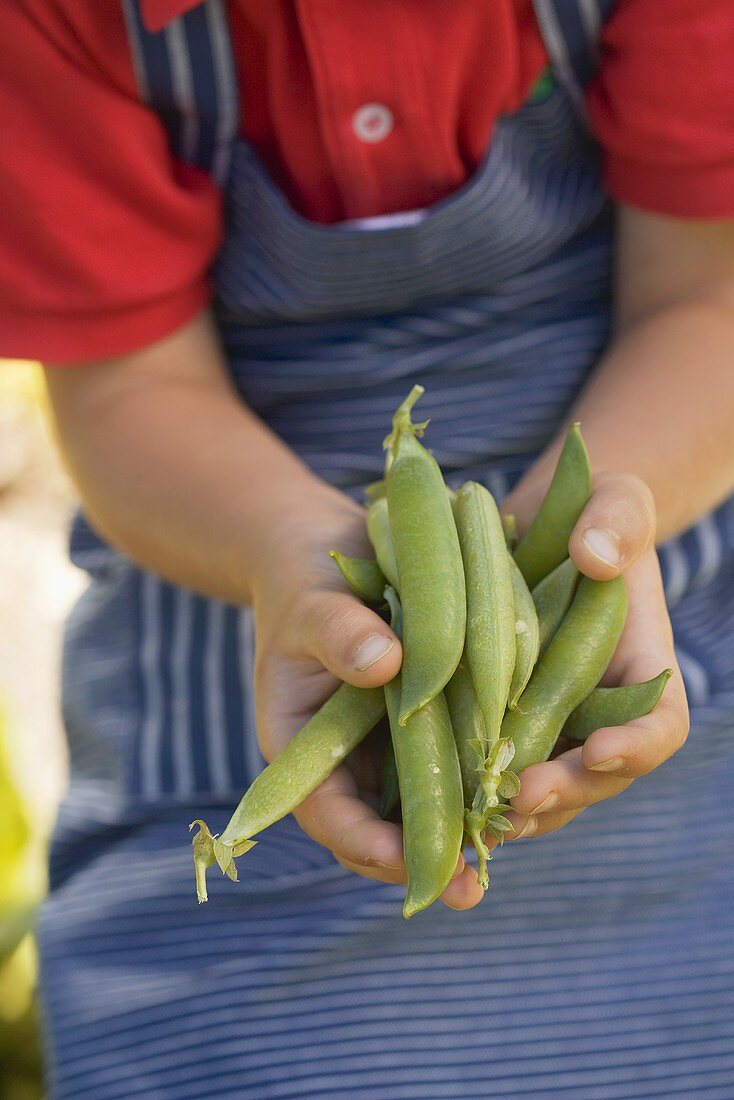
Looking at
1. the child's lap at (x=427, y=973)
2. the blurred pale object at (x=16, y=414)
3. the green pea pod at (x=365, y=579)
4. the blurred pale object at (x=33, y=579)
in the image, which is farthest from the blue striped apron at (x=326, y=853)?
the blurred pale object at (x=16, y=414)

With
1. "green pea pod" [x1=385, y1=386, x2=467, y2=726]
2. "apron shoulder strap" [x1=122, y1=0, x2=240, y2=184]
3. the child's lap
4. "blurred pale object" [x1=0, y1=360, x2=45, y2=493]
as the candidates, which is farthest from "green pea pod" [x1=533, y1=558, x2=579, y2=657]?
"blurred pale object" [x1=0, y1=360, x2=45, y2=493]

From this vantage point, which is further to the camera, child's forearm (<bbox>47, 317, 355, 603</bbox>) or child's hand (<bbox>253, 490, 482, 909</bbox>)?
child's forearm (<bbox>47, 317, 355, 603</bbox>)

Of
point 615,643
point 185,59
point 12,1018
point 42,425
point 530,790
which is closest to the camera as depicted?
point 530,790

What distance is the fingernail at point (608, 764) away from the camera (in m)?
0.88

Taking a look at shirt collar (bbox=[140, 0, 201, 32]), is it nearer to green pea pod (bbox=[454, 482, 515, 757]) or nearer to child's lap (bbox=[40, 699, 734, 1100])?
green pea pod (bbox=[454, 482, 515, 757])

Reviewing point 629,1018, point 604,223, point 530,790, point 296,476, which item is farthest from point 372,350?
point 629,1018

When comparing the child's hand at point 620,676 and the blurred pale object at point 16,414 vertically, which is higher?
the child's hand at point 620,676

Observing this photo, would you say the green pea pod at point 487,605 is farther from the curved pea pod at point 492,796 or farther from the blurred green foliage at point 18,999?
the blurred green foliage at point 18,999

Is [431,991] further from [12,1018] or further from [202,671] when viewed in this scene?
[12,1018]

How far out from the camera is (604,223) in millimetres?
1480

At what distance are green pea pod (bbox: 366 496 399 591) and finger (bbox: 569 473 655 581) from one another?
0.51 feet

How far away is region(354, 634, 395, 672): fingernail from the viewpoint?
0.90 m

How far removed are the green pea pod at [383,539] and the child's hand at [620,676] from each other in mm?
158

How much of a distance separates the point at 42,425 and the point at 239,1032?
115 inches
